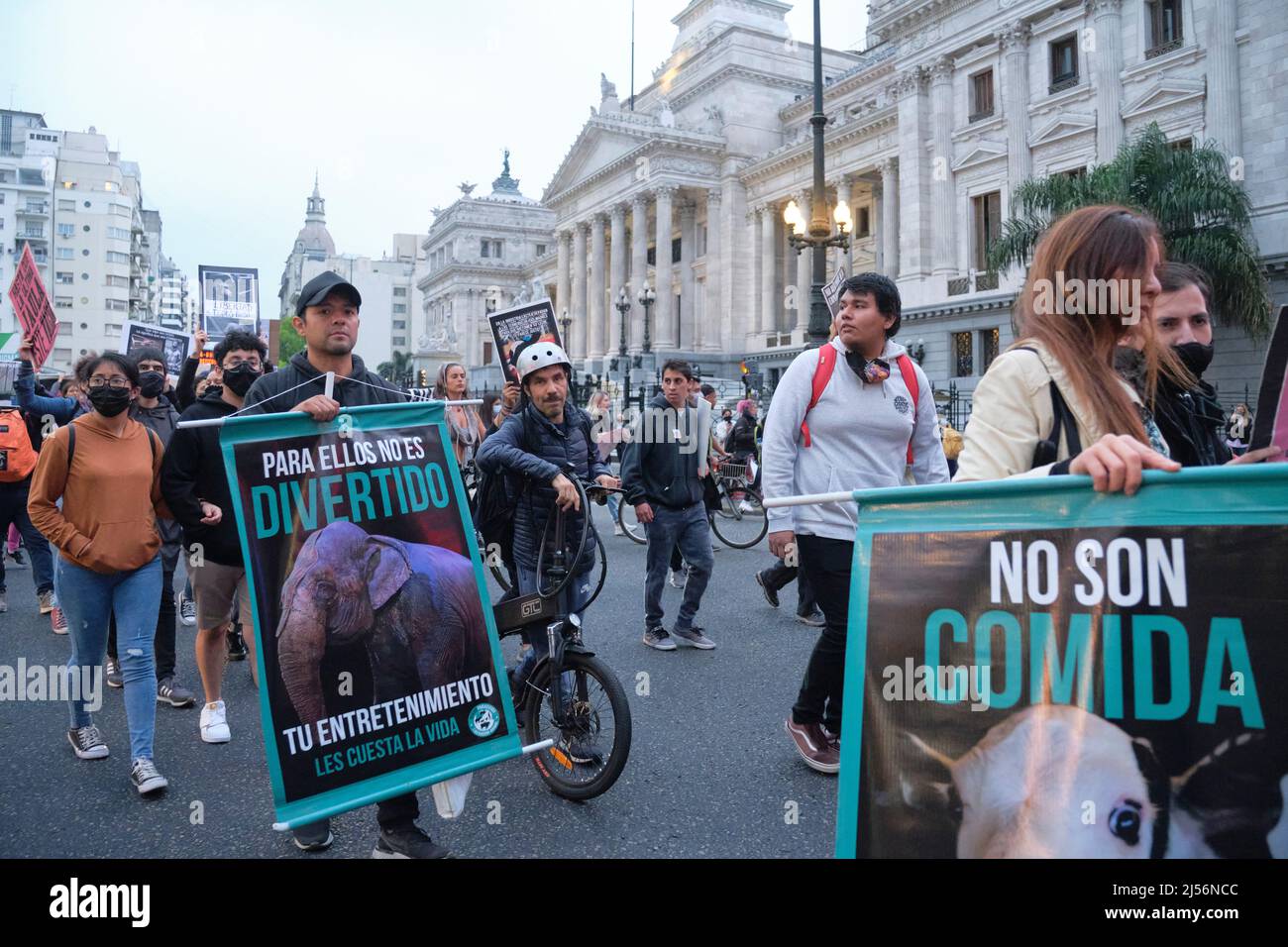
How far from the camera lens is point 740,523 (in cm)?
1330

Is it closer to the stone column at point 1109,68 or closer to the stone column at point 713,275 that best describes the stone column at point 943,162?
the stone column at point 1109,68

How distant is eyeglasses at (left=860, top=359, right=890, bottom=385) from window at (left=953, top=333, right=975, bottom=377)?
2797 cm

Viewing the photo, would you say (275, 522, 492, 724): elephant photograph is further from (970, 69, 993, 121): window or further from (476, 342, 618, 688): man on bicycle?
(970, 69, 993, 121): window

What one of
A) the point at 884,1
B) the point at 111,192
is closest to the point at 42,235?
the point at 111,192

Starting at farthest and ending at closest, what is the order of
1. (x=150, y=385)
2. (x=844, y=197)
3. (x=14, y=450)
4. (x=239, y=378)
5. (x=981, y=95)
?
1. (x=844, y=197)
2. (x=981, y=95)
3. (x=14, y=450)
4. (x=150, y=385)
5. (x=239, y=378)

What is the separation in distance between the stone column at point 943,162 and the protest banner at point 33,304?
28.2 m

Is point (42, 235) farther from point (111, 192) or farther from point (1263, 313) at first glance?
point (1263, 313)

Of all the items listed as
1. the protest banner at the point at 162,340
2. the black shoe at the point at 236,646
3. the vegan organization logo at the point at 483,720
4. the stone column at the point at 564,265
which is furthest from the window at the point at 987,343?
the stone column at the point at 564,265

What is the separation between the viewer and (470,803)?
4.04 metres

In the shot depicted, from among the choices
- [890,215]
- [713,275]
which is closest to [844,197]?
[890,215]

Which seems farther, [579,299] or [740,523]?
[579,299]

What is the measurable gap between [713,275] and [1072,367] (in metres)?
47.6

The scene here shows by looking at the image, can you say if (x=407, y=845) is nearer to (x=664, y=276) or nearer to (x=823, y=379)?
(x=823, y=379)

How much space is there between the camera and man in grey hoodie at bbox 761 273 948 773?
4051 millimetres
